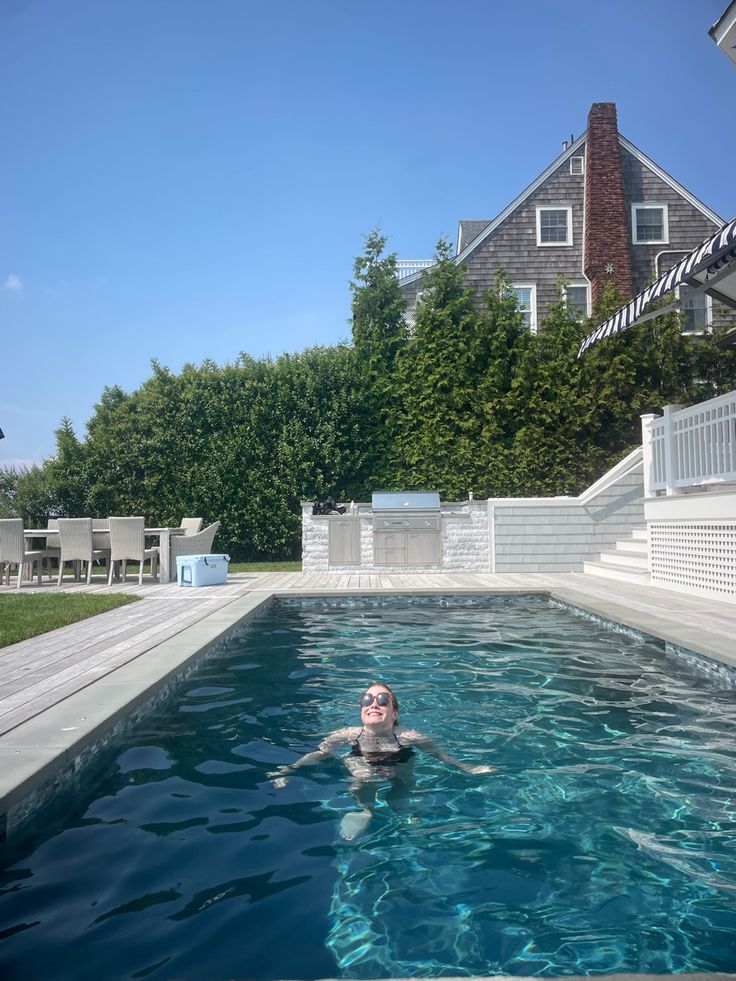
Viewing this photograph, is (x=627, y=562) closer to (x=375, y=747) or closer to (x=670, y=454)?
(x=670, y=454)

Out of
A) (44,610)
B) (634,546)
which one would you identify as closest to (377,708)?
(44,610)

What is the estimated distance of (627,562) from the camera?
1189cm

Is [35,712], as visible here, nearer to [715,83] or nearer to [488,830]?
[488,830]

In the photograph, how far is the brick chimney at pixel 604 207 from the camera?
62.6 ft

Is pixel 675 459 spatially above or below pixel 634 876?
above

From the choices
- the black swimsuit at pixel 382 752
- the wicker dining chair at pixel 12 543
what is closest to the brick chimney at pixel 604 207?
the wicker dining chair at pixel 12 543

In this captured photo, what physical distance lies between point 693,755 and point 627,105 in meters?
19.9

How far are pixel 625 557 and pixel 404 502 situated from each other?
406 centimetres

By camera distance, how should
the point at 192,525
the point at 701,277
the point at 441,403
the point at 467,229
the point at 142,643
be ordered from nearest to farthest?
the point at 142,643 → the point at 701,277 → the point at 192,525 → the point at 441,403 → the point at 467,229

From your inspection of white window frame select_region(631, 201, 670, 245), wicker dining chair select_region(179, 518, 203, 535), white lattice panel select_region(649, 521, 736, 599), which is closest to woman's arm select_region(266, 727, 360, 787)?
white lattice panel select_region(649, 521, 736, 599)

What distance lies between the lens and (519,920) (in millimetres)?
2463

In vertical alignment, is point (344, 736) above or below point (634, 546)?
below

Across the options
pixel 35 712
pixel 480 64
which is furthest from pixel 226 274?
pixel 35 712

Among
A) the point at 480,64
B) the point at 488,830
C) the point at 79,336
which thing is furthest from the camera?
the point at 79,336
